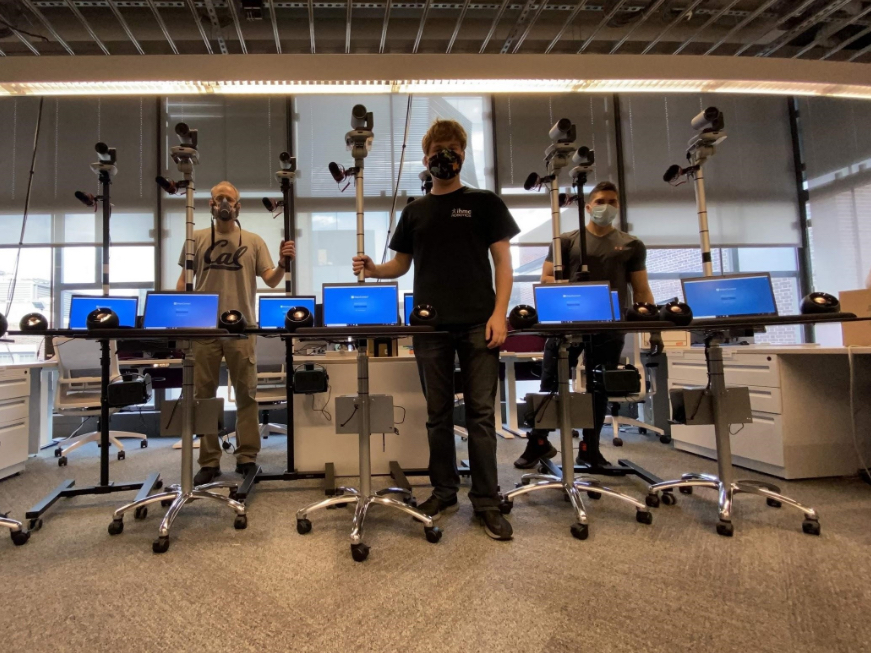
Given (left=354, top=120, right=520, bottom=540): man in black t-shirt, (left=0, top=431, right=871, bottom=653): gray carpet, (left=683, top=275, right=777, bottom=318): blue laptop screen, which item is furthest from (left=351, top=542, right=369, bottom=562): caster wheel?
(left=683, top=275, right=777, bottom=318): blue laptop screen

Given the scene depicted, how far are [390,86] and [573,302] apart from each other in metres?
1.77

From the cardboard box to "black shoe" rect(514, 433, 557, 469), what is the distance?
1.64 m

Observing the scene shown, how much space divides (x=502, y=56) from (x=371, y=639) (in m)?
2.95

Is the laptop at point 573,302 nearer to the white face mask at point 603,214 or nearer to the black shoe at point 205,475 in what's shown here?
the white face mask at point 603,214

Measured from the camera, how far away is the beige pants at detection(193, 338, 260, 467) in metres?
2.24

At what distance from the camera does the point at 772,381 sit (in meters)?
2.29

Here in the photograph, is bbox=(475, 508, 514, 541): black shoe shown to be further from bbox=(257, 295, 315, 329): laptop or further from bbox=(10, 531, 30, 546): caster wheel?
bbox=(257, 295, 315, 329): laptop

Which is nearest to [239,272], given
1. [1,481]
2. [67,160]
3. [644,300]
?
[1,481]

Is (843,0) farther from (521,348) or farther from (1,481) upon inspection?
(1,481)

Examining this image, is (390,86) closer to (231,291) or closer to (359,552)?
(231,291)

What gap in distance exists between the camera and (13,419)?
105 inches

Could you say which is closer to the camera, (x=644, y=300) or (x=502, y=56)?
(x=644, y=300)

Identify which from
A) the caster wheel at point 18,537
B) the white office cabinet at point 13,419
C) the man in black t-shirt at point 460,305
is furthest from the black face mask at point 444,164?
the white office cabinet at point 13,419

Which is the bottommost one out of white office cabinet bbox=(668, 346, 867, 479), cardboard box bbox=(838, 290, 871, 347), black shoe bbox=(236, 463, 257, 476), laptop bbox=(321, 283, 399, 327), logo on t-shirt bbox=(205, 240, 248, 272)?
black shoe bbox=(236, 463, 257, 476)
